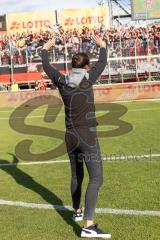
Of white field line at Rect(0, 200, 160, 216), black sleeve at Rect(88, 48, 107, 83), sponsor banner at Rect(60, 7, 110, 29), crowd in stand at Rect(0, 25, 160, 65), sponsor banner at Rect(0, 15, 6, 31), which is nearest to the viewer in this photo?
black sleeve at Rect(88, 48, 107, 83)

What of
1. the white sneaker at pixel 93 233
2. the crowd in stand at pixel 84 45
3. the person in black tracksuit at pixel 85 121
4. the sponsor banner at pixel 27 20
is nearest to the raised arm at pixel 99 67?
the person in black tracksuit at pixel 85 121

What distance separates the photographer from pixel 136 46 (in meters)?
30.7

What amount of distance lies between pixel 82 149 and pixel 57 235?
0.95 meters

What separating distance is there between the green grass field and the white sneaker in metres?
0.09

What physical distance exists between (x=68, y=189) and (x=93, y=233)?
7.48ft

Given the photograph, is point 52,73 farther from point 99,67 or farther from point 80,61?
point 99,67

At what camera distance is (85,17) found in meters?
49.6

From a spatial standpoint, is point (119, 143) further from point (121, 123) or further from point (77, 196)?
point (77, 196)

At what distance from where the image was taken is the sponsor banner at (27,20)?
4922 cm

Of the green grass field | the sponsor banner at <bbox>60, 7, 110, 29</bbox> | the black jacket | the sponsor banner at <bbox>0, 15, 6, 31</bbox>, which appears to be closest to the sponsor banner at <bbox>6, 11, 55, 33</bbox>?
the sponsor banner at <bbox>0, 15, 6, 31</bbox>

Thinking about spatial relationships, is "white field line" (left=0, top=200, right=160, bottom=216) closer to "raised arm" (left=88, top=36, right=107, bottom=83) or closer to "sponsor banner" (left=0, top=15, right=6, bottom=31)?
"raised arm" (left=88, top=36, right=107, bottom=83)

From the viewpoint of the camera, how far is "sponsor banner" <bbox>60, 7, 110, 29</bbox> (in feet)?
161

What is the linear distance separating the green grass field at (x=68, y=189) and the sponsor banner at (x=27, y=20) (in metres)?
36.9

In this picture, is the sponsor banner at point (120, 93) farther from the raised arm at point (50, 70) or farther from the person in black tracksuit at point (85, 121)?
the person in black tracksuit at point (85, 121)
